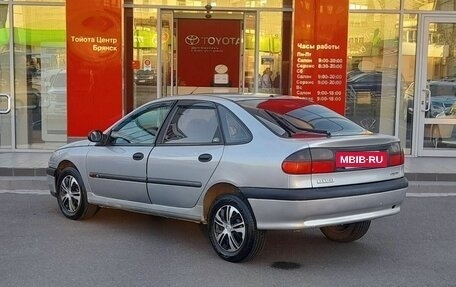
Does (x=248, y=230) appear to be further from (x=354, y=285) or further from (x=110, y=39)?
(x=110, y=39)

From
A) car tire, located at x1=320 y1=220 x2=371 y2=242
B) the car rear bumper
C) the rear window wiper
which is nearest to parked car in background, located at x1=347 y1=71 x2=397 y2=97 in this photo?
car tire, located at x1=320 y1=220 x2=371 y2=242

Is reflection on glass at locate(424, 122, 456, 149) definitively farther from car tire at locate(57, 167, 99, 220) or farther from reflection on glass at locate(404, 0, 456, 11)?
car tire at locate(57, 167, 99, 220)

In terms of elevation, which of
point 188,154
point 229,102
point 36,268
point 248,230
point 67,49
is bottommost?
point 36,268

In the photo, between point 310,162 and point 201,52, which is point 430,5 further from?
point 310,162

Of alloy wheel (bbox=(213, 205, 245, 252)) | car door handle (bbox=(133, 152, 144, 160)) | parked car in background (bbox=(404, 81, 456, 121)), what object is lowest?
alloy wheel (bbox=(213, 205, 245, 252))

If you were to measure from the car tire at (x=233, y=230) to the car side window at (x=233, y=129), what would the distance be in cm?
51

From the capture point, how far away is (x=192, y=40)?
12.0 meters

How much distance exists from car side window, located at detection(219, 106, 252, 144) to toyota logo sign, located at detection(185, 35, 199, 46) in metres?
6.63

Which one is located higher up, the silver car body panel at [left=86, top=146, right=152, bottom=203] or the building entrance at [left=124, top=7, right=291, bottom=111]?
the building entrance at [left=124, top=7, right=291, bottom=111]

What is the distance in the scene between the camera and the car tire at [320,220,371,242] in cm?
589

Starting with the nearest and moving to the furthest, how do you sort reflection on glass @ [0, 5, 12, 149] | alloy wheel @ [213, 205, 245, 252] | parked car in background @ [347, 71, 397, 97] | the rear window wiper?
alloy wheel @ [213, 205, 245, 252]
the rear window wiper
reflection on glass @ [0, 5, 12, 149]
parked car in background @ [347, 71, 397, 97]

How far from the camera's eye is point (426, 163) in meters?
10.8

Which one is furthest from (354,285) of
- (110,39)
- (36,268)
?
(110,39)

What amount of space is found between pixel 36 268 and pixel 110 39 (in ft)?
21.8
